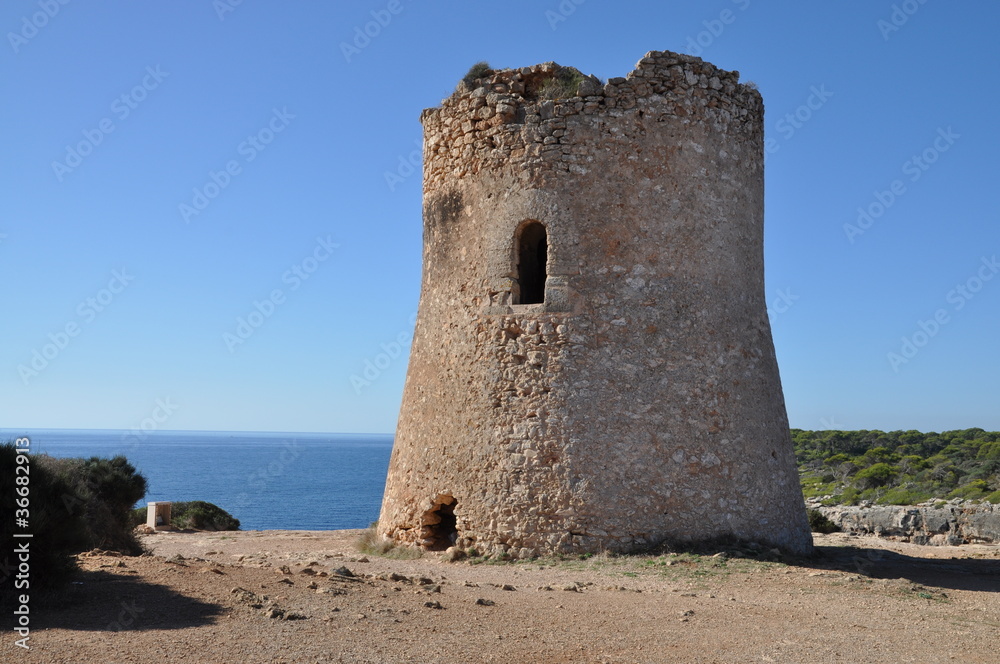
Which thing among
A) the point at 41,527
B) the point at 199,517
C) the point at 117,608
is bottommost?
the point at 199,517

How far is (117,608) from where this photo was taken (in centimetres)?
591

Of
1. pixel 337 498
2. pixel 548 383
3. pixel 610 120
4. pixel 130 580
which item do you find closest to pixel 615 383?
pixel 548 383

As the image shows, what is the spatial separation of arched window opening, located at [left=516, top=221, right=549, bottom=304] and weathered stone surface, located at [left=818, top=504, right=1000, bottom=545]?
29.0ft

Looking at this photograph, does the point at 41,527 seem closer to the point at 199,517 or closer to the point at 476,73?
the point at 476,73

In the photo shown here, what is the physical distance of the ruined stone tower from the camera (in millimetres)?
9438

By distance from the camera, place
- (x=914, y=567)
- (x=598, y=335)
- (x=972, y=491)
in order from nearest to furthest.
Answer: (x=598, y=335) → (x=914, y=567) → (x=972, y=491)

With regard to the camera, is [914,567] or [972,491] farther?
[972,491]

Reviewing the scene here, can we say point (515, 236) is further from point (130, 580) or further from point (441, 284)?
point (130, 580)

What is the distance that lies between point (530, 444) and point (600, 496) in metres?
1.03

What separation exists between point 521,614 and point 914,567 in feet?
20.7

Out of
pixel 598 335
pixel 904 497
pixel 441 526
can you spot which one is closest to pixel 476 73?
pixel 598 335

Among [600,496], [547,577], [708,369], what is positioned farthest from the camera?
[708,369]

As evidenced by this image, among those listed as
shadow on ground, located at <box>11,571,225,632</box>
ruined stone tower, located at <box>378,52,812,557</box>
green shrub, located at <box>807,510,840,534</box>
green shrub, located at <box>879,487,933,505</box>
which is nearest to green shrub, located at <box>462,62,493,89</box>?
ruined stone tower, located at <box>378,52,812,557</box>

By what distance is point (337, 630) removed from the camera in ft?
18.4
